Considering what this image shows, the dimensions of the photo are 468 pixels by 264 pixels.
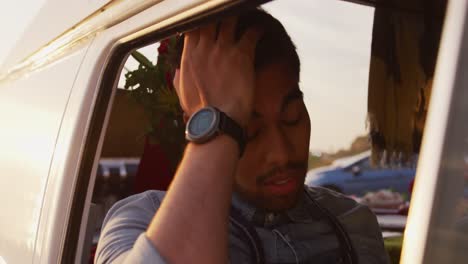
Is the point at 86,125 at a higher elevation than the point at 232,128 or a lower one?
lower

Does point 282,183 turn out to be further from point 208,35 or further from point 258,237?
point 208,35

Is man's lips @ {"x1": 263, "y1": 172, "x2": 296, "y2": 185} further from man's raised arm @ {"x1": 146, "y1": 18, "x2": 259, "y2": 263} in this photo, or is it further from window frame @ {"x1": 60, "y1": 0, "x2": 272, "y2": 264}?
window frame @ {"x1": 60, "y1": 0, "x2": 272, "y2": 264}

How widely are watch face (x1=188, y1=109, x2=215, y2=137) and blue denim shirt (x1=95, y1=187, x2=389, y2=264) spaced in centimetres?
36

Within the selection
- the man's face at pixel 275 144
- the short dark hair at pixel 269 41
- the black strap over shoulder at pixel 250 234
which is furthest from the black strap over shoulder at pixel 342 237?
the short dark hair at pixel 269 41

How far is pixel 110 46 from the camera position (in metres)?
2.17

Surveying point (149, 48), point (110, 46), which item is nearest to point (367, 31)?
point (149, 48)

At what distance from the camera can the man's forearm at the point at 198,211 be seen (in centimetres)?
137

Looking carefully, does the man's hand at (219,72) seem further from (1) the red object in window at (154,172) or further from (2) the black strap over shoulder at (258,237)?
(1) the red object in window at (154,172)

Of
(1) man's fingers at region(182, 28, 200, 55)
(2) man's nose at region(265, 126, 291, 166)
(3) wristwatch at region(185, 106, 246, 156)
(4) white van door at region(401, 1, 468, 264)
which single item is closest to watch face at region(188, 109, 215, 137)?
(3) wristwatch at region(185, 106, 246, 156)

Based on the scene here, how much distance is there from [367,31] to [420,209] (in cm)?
123

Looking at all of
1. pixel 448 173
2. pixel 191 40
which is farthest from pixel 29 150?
pixel 448 173

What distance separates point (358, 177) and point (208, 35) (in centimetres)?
92

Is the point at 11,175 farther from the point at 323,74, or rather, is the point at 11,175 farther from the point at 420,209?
the point at 420,209

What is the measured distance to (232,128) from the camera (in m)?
A: 1.49
